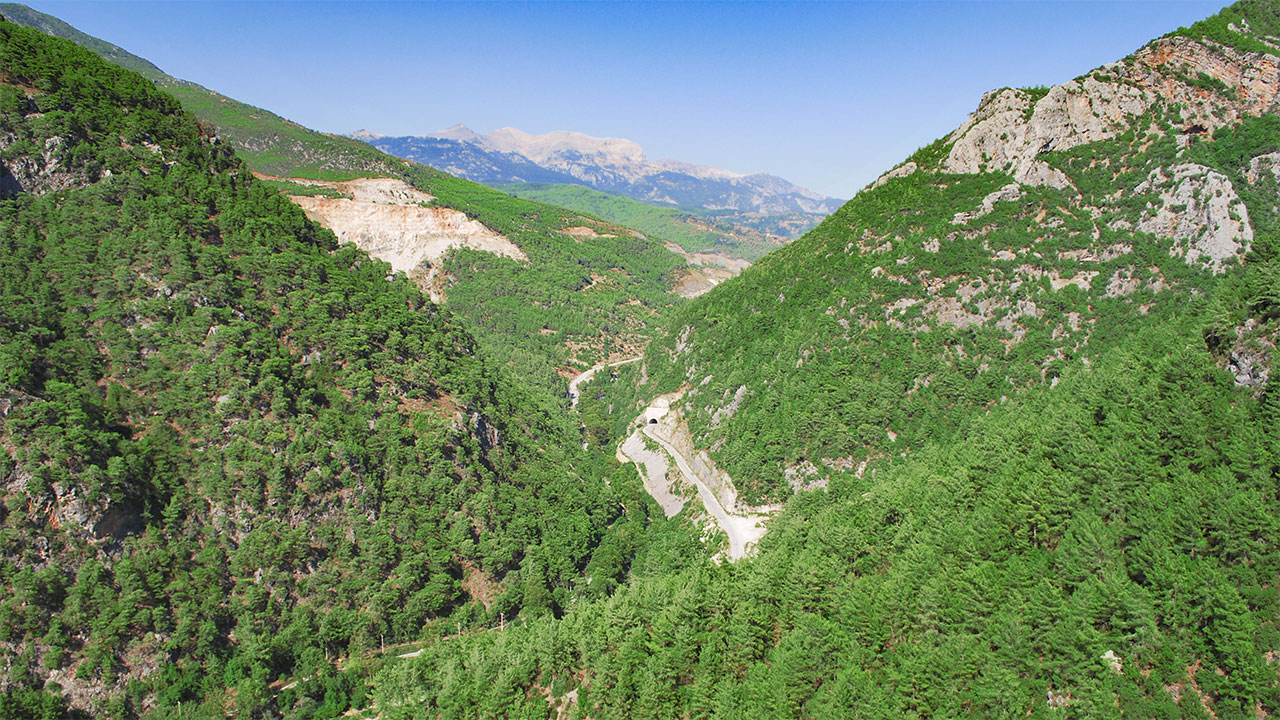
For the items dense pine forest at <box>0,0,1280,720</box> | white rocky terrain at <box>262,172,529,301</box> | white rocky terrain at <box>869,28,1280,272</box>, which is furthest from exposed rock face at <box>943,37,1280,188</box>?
white rocky terrain at <box>262,172,529,301</box>

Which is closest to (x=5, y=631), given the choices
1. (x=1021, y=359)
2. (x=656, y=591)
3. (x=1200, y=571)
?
(x=656, y=591)

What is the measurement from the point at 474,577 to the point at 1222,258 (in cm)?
8424

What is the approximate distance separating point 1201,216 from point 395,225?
550 feet

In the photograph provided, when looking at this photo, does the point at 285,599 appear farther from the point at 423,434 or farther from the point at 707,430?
the point at 707,430

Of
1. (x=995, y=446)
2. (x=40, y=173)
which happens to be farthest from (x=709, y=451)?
(x=40, y=173)

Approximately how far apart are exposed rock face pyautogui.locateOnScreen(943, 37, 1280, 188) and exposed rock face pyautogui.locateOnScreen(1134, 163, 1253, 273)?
Answer: 959 cm

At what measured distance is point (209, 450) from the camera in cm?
6244

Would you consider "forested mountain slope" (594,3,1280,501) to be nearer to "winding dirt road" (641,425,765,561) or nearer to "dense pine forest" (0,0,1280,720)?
"dense pine forest" (0,0,1280,720)

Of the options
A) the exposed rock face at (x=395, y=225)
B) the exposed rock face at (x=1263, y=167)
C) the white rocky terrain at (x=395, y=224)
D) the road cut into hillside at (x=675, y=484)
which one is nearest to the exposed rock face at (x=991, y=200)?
the exposed rock face at (x=1263, y=167)

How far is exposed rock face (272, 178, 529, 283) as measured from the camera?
174 metres

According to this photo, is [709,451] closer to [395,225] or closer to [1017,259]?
[1017,259]

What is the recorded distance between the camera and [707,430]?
3612 inches

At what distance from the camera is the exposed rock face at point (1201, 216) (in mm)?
69250

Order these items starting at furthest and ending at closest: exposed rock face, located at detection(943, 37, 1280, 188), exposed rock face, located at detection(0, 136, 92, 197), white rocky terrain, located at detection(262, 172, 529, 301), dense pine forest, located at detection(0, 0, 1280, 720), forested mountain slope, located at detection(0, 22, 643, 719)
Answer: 1. white rocky terrain, located at detection(262, 172, 529, 301)
2. exposed rock face, located at detection(943, 37, 1280, 188)
3. exposed rock face, located at detection(0, 136, 92, 197)
4. forested mountain slope, located at detection(0, 22, 643, 719)
5. dense pine forest, located at detection(0, 0, 1280, 720)
